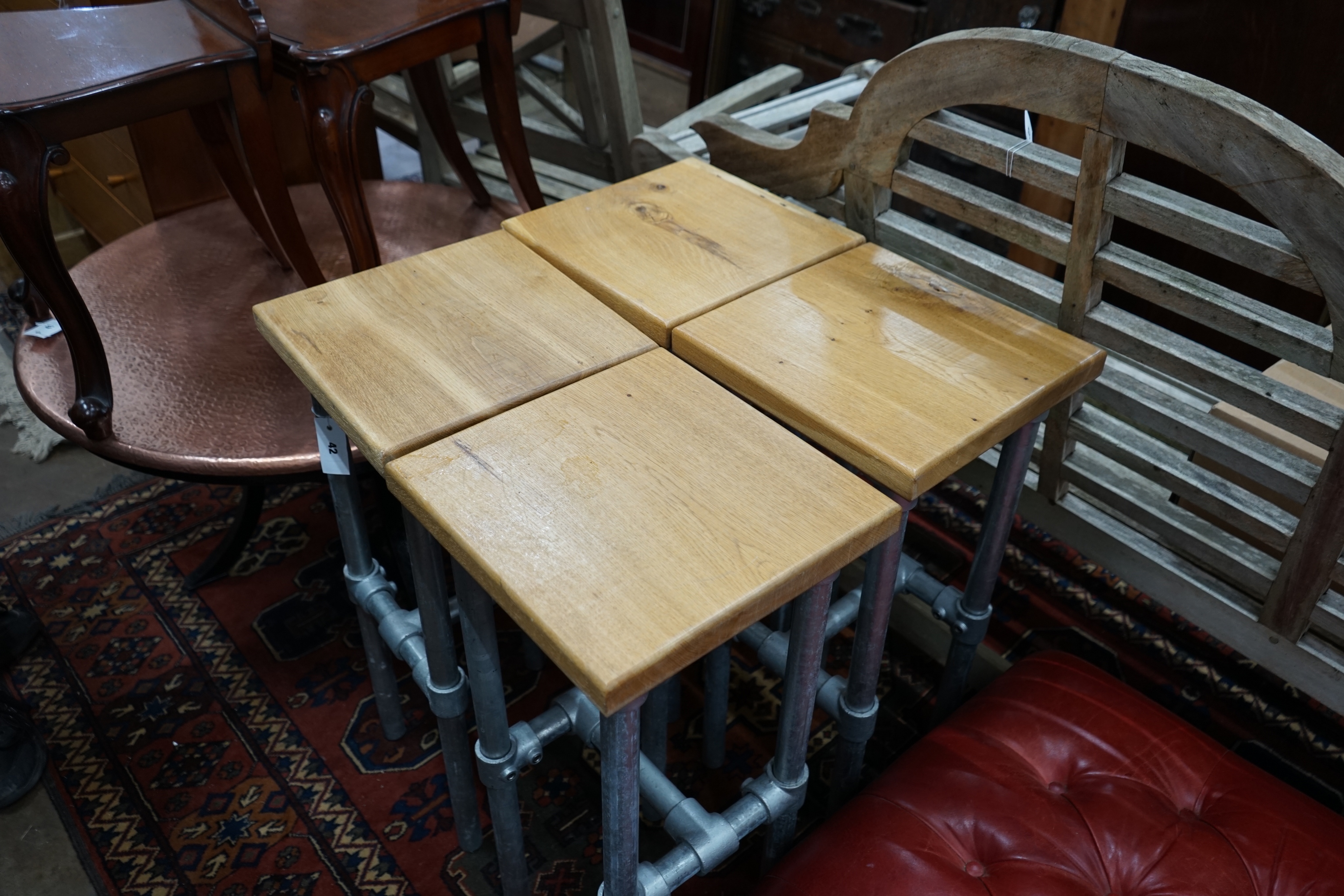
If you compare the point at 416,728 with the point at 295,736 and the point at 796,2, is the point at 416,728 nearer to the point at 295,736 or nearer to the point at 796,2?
the point at 295,736

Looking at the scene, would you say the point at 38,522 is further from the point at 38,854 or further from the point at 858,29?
the point at 858,29

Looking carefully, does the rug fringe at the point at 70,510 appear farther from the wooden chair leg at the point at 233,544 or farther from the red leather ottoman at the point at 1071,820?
the red leather ottoman at the point at 1071,820

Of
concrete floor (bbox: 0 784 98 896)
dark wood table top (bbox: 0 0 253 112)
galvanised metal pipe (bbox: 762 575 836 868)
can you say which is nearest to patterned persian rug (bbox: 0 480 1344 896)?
concrete floor (bbox: 0 784 98 896)

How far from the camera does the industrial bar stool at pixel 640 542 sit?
0.87 metres

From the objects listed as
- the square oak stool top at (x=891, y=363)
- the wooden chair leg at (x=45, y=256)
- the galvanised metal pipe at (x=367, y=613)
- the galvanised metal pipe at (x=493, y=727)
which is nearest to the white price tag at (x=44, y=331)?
the wooden chair leg at (x=45, y=256)

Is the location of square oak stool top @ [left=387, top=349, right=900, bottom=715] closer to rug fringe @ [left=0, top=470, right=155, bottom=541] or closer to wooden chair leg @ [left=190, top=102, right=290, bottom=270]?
wooden chair leg @ [left=190, top=102, right=290, bottom=270]

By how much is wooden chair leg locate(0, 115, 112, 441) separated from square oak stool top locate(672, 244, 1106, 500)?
3.06 feet

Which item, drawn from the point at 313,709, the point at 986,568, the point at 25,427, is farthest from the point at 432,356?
the point at 25,427

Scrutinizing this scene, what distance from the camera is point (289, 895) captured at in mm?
1502

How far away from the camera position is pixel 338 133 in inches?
65.0

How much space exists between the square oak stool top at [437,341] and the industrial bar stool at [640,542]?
0.03 meters

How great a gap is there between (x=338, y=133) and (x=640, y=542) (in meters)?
1.06

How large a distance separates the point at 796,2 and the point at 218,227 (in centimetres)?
175

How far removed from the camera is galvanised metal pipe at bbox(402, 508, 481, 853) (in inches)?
45.6
